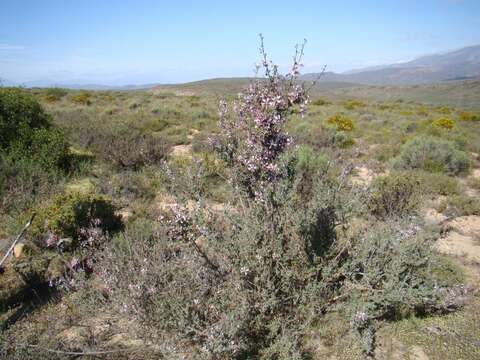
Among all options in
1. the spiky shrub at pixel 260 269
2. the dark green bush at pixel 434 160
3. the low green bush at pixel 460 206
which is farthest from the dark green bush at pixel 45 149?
the dark green bush at pixel 434 160

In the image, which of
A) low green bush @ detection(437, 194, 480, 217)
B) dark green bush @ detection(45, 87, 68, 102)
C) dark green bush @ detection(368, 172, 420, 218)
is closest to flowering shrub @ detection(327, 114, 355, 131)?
low green bush @ detection(437, 194, 480, 217)

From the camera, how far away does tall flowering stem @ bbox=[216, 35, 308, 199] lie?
264cm

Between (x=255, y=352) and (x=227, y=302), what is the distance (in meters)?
0.62

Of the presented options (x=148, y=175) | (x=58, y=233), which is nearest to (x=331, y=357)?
(x=58, y=233)

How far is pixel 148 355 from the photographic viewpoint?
2.90 metres

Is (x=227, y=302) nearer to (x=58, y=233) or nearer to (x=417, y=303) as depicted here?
(x=417, y=303)

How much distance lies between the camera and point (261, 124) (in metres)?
2.65

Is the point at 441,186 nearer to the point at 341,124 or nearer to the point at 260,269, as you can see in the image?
the point at 260,269

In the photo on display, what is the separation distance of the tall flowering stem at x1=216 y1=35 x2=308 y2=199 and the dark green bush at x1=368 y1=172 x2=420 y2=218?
10.8 ft

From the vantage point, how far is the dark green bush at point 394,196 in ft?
17.9

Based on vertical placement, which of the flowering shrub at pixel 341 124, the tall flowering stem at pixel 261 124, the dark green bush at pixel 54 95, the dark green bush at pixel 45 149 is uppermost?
the dark green bush at pixel 54 95

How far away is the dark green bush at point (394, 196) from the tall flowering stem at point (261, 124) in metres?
3.28

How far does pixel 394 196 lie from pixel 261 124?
402cm

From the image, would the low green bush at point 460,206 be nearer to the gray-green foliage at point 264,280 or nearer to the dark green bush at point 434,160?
the dark green bush at point 434,160
